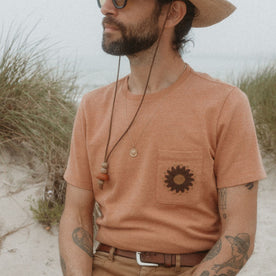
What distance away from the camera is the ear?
1.74 m

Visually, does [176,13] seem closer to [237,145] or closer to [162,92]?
[162,92]

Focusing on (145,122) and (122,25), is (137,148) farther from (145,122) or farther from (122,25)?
(122,25)

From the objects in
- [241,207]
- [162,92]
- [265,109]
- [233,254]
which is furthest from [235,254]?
[265,109]

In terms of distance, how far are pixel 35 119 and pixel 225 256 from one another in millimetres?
2573

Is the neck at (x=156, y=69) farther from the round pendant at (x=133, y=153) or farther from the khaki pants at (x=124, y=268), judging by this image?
the khaki pants at (x=124, y=268)

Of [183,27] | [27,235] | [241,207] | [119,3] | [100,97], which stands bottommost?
[27,235]

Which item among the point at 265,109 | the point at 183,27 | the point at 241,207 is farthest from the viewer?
the point at 265,109

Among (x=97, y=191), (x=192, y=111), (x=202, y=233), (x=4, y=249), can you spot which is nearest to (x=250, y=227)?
(x=202, y=233)

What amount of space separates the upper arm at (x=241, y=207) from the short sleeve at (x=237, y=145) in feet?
0.11

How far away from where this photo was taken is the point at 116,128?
1.66 meters

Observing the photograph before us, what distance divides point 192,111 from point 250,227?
51 cm

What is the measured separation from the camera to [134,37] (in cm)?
166

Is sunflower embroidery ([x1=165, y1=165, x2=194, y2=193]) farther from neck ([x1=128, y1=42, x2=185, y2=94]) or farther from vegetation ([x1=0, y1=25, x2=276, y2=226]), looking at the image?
vegetation ([x1=0, y1=25, x2=276, y2=226])

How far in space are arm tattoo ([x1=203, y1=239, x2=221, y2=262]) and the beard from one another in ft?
2.93
